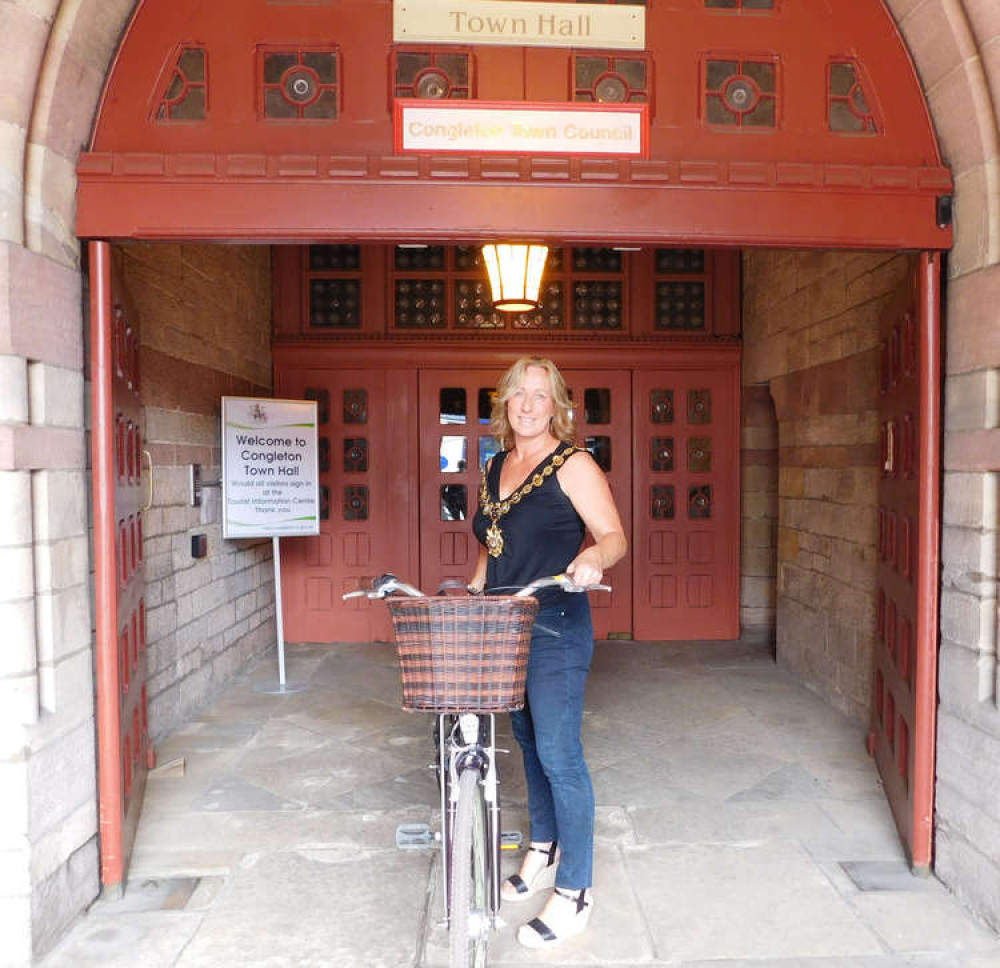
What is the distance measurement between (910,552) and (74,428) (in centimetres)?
279

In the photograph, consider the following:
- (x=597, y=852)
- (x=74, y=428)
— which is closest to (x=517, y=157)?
(x=74, y=428)

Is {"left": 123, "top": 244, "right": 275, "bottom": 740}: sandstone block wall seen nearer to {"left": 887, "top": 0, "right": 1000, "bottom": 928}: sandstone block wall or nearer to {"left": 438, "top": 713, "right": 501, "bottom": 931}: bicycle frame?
{"left": 438, "top": 713, "right": 501, "bottom": 931}: bicycle frame

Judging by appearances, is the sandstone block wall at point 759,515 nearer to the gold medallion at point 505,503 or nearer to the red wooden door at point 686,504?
the red wooden door at point 686,504

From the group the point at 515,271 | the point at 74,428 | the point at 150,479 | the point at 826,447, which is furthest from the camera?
the point at 826,447

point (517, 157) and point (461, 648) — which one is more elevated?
point (517, 157)

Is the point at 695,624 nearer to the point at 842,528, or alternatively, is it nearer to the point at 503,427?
the point at 842,528

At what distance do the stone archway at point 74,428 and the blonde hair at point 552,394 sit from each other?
127cm

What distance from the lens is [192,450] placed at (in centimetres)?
493

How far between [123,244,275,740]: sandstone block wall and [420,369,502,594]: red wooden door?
1.23m

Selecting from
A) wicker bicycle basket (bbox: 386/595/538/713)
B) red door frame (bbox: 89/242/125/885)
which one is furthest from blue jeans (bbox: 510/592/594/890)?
red door frame (bbox: 89/242/125/885)

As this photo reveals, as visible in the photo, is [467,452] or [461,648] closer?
[461,648]

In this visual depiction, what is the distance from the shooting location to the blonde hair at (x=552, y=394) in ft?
8.32

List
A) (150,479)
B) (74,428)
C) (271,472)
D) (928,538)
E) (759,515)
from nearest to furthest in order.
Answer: (74,428)
(928,538)
(150,479)
(271,472)
(759,515)

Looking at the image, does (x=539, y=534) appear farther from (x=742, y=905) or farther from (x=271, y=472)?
(x=271, y=472)
